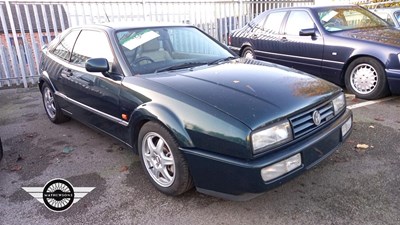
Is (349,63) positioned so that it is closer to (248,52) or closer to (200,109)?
(248,52)

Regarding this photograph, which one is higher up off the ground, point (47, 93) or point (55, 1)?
point (55, 1)

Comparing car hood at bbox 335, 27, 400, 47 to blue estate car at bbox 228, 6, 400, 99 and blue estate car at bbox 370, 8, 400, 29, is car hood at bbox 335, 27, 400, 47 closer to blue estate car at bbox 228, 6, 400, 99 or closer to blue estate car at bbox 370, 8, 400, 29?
blue estate car at bbox 228, 6, 400, 99

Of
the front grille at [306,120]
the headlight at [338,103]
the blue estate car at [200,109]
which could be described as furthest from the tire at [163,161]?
the headlight at [338,103]

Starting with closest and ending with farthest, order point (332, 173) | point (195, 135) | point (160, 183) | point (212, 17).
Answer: point (195, 135) → point (160, 183) → point (332, 173) → point (212, 17)

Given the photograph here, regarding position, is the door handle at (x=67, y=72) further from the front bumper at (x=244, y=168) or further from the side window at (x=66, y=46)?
the front bumper at (x=244, y=168)

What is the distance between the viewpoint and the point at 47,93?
194 inches

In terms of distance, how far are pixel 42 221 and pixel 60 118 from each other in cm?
247

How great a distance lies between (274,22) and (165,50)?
13.1 feet

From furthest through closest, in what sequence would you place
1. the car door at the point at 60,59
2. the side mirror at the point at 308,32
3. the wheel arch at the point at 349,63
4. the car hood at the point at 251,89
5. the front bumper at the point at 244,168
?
the side mirror at the point at 308,32 < the wheel arch at the point at 349,63 < the car door at the point at 60,59 < the car hood at the point at 251,89 < the front bumper at the point at 244,168

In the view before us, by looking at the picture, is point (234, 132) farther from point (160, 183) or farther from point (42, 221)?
point (42, 221)

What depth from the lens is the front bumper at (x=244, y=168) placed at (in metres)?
2.19

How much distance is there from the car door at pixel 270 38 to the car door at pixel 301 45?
149mm

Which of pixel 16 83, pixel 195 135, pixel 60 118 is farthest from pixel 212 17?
pixel 195 135

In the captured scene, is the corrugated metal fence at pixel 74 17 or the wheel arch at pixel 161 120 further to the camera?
the corrugated metal fence at pixel 74 17
